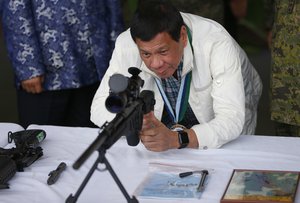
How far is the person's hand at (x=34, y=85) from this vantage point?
10.3 feet

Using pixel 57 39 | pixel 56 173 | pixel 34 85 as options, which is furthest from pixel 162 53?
pixel 34 85

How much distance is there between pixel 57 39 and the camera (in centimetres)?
310

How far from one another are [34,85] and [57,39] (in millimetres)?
256

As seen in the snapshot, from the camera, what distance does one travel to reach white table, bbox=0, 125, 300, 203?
6.48 ft

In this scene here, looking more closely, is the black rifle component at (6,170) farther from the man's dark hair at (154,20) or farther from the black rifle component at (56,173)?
the man's dark hair at (154,20)

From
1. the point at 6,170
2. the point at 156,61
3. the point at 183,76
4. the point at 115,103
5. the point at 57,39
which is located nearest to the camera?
the point at 115,103

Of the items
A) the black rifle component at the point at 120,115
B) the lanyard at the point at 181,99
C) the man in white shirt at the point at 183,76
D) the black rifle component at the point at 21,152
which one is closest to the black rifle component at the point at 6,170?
the black rifle component at the point at 21,152

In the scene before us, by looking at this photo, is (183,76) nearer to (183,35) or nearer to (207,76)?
(207,76)

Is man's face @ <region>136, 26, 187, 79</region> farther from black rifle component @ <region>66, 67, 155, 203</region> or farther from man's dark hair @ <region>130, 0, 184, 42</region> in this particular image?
black rifle component @ <region>66, 67, 155, 203</region>

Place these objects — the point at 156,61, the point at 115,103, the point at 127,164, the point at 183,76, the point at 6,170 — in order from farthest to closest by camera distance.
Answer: the point at 183,76 < the point at 156,61 < the point at 127,164 < the point at 6,170 < the point at 115,103

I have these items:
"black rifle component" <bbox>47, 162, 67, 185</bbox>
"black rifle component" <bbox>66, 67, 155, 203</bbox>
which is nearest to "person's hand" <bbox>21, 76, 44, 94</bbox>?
"black rifle component" <bbox>47, 162, 67, 185</bbox>

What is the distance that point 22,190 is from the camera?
2.04m

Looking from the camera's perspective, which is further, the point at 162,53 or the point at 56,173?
the point at 162,53

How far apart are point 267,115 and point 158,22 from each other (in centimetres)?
288
